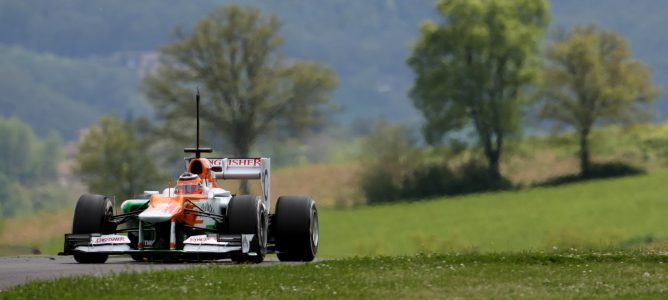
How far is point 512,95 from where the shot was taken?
4210 inches

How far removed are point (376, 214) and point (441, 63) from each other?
1436 centimetres

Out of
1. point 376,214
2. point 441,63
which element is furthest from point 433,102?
point 376,214

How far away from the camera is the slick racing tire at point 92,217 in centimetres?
3250

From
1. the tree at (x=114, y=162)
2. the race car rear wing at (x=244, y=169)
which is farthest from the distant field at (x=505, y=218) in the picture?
the race car rear wing at (x=244, y=169)

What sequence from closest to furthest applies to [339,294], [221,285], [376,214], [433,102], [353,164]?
[339,294]
[221,285]
[376,214]
[433,102]
[353,164]

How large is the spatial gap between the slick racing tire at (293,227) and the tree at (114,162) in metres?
61.3

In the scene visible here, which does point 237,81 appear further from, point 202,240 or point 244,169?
point 202,240

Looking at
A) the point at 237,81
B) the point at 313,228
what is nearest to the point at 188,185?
the point at 313,228

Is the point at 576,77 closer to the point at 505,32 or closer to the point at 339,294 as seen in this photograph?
the point at 505,32

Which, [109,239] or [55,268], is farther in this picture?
[109,239]

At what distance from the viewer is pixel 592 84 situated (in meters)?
106

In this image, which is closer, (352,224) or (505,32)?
(352,224)

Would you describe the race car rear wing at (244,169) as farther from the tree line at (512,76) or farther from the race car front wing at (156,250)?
the tree line at (512,76)

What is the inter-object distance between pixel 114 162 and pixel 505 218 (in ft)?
85.4
